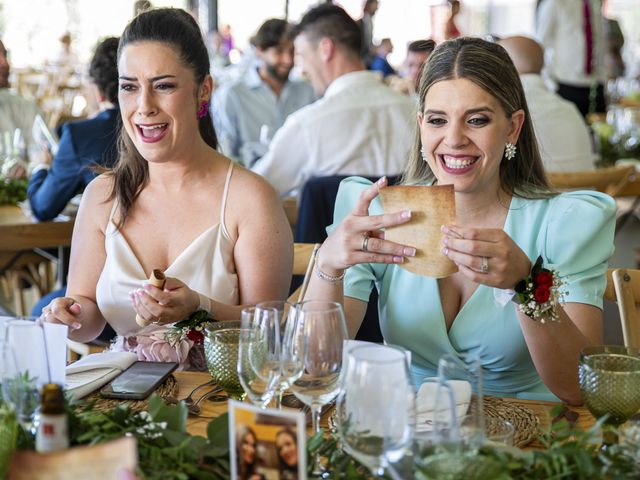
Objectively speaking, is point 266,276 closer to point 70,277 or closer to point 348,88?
point 70,277

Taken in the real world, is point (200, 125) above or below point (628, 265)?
above

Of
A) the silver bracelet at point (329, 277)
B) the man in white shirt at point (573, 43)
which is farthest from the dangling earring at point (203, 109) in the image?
the man in white shirt at point (573, 43)

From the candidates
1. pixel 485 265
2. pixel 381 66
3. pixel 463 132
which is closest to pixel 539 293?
pixel 485 265

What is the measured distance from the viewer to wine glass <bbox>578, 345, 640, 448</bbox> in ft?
4.57

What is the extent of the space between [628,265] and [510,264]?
3921 mm

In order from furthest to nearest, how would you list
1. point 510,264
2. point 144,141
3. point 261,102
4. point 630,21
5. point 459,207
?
point 630,21 → point 261,102 → point 144,141 → point 459,207 → point 510,264

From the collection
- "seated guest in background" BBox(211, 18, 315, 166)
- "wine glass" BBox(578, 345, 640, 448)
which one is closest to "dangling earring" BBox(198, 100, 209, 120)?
"wine glass" BBox(578, 345, 640, 448)

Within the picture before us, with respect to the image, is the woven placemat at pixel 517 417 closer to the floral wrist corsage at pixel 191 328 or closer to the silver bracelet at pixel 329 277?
the silver bracelet at pixel 329 277

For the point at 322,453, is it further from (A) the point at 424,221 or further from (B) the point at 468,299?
(B) the point at 468,299

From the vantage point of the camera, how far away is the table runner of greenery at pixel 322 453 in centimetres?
117

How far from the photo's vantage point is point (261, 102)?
224 inches

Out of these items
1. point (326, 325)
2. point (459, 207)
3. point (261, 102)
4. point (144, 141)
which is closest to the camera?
point (326, 325)

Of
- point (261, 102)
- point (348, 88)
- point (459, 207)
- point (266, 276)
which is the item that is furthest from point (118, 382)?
point (261, 102)

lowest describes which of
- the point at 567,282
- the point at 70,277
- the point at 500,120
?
the point at 70,277
